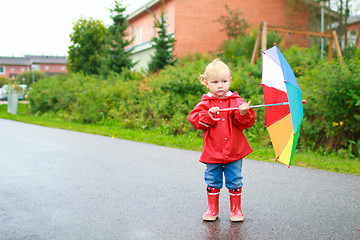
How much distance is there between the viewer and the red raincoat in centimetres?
360

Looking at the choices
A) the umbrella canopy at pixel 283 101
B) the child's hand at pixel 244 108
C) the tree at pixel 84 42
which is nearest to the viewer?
the umbrella canopy at pixel 283 101

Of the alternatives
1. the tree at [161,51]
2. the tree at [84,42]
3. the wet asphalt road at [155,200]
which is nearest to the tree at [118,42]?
the tree at [161,51]

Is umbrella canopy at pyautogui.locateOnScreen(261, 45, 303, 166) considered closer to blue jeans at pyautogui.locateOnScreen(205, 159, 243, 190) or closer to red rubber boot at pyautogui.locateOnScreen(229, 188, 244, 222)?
blue jeans at pyautogui.locateOnScreen(205, 159, 243, 190)

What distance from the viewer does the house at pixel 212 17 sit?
22688mm

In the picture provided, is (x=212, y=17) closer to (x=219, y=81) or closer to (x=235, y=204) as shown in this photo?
(x=219, y=81)

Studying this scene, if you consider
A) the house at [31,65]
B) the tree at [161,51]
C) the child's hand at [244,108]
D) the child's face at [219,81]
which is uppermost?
the house at [31,65]

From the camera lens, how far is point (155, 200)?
4504mm

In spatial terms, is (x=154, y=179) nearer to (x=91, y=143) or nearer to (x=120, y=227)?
(x=120, y=227)

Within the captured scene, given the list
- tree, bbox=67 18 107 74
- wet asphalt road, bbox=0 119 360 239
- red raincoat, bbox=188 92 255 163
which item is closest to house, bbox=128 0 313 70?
tree, bbox=67 18 107 74

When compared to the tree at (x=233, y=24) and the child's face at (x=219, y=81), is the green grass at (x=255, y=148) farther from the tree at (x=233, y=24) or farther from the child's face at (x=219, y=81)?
the tree at (x=233, y=24)

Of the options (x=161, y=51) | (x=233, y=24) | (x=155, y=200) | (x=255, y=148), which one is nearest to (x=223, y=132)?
(x=155, y=200)

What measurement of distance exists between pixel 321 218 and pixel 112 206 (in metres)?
2.21

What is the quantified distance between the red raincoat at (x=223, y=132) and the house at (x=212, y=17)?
732 inches

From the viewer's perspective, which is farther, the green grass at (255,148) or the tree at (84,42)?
the tree at (84,42)
